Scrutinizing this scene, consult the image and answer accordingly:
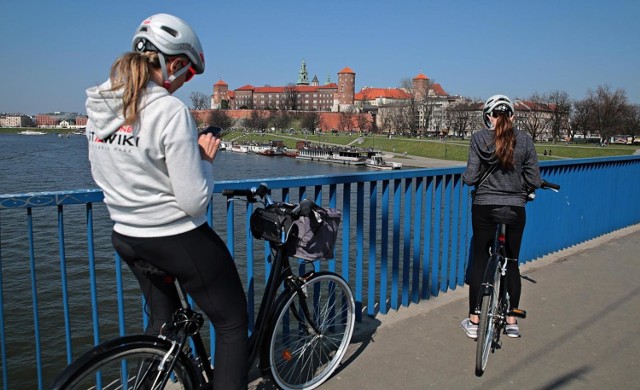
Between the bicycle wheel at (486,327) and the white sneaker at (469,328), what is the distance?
0.35m

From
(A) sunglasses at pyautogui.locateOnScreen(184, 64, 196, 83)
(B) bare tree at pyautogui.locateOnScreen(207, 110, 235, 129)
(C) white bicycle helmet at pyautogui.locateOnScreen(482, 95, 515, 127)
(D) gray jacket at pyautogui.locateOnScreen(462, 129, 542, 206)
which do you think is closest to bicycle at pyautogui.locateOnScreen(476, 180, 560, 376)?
(D) gray jacket at pyautogui.locateOnScreen(462, 129, 542, 206)

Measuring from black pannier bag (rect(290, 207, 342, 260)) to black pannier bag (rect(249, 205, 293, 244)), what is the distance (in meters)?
0.07

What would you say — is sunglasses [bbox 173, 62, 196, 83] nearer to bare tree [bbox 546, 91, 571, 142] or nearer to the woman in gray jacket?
the woman in gray jacket

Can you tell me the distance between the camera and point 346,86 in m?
148

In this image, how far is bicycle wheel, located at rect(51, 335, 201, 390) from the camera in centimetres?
184

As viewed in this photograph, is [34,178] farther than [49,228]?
Yes

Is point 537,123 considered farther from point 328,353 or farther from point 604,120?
point 328,353

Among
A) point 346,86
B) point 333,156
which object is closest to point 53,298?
point 333,156

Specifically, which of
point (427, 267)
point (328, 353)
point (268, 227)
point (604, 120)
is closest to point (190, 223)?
point (268, 227)

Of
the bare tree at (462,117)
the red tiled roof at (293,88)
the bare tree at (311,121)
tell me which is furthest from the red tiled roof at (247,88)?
the bare tree at (462,117)

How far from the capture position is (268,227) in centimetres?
264

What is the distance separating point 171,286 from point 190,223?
1.34ft

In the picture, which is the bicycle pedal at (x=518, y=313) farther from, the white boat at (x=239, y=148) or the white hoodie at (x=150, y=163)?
the white boat at (x=239, y=148)

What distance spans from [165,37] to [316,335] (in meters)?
1.86
